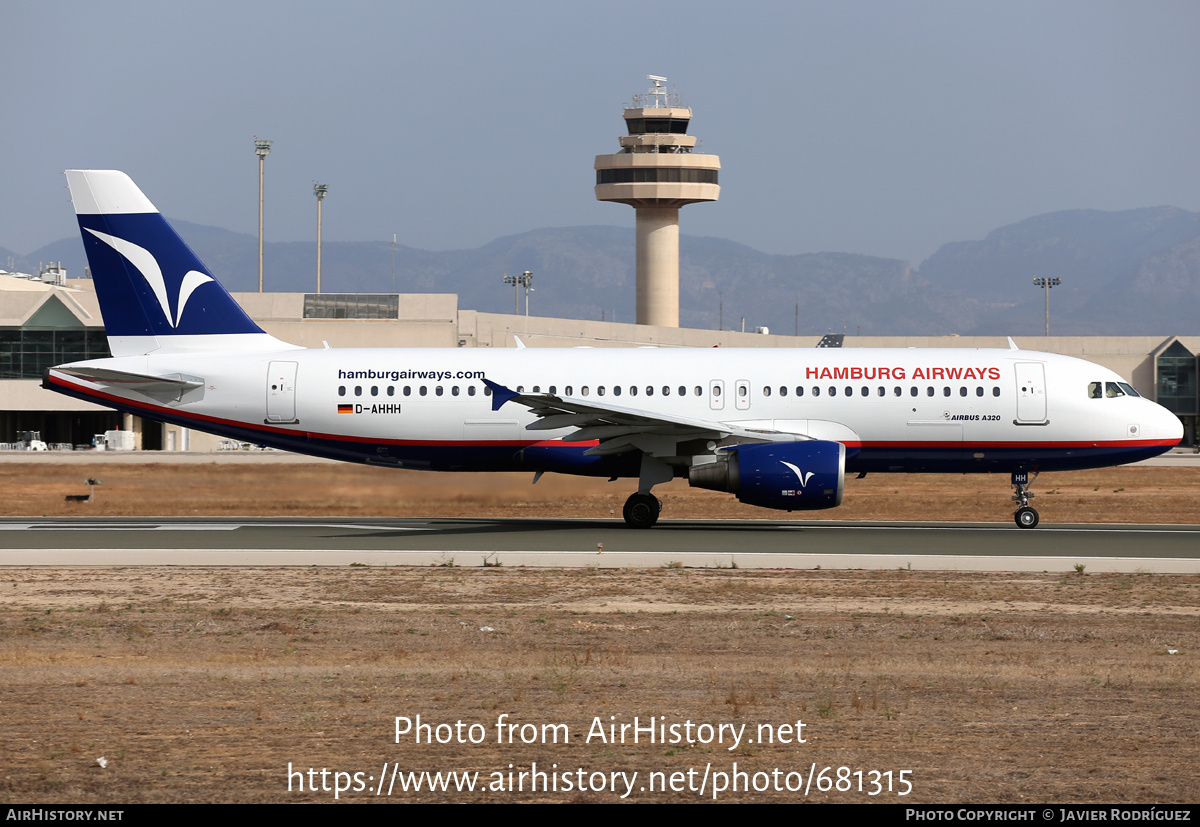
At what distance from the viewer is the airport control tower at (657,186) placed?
365 feet

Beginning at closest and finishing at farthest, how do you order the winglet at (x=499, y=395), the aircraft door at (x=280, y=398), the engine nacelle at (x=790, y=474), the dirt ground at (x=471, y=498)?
the winglet at (x=499, y=395), the engine nacelle at (x=790, y=474), the aircraft door at (x=280, y=398), the dirt ground at (x=471, y=498)

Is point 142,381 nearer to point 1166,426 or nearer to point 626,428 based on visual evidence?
point 626,428

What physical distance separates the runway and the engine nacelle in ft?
2.49

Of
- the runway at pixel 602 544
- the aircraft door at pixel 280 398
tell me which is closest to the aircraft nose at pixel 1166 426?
the runway at pixel 602 544

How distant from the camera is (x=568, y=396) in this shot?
27.4 meters

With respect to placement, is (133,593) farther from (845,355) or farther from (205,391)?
(845,355)

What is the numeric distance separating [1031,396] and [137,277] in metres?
19.7

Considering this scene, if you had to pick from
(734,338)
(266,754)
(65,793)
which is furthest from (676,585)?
(734,338)

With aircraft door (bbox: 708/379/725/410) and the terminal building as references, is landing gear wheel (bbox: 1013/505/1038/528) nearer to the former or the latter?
aircraft door (bbox: 708/379/725/410)

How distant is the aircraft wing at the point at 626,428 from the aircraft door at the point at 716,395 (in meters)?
0.46

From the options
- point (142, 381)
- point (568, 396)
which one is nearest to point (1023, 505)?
point (568, 396)

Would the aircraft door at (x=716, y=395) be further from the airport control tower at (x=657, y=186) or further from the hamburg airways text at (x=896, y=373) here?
the airport control tower at (x=657, y=186)

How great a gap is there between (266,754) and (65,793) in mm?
1355

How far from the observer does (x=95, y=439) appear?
249ft
